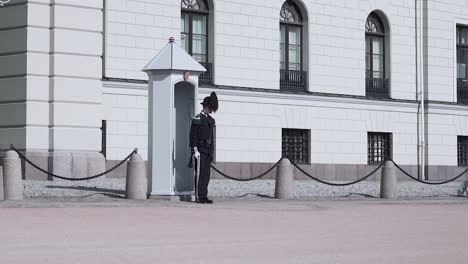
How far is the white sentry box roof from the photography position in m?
22.4

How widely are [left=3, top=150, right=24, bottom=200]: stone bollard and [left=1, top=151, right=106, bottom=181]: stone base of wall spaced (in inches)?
211

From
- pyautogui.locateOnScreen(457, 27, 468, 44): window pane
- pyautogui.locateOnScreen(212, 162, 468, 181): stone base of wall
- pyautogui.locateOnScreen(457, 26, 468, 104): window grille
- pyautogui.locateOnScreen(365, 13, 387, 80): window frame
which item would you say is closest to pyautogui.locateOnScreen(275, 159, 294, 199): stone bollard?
pyautogui.locateOnScreen(212, 162, 468, 181): stone base of wall

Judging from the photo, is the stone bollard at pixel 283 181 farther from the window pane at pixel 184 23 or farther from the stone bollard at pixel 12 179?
the window pane at pixel 184 23

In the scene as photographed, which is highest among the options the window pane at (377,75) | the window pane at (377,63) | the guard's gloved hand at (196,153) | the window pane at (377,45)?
the window pane at (377,45)

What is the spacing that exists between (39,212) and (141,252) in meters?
6.27

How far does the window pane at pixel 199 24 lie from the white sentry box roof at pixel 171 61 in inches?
400

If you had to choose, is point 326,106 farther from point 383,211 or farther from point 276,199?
point 383,211

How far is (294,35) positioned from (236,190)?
11336mm

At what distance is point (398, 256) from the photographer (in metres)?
11.7

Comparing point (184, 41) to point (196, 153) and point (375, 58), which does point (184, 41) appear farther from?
point (196, 153)

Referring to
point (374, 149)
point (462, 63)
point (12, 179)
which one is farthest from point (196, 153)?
point (462, 63)

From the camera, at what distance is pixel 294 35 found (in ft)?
117

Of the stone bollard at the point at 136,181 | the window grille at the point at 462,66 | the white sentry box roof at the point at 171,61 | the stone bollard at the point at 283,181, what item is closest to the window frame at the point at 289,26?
the window grille at the point at 462,66

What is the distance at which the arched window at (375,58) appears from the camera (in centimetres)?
3772
